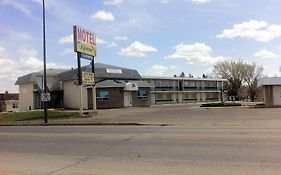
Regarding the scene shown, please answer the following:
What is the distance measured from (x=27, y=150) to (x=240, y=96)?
84.6 meters

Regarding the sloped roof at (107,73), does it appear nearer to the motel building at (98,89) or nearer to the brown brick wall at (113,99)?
the motel building at (98,89)

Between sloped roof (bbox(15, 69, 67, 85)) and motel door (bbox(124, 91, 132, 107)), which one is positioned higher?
sloped roof (bbox(15, 69, 67, 85))

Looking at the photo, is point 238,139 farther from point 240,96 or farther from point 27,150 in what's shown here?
point 240,96

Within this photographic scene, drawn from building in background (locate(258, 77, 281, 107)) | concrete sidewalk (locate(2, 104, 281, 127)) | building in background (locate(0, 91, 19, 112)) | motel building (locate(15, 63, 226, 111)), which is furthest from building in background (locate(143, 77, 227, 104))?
concrete sidewalk (locate(2, 104, 281, 127))

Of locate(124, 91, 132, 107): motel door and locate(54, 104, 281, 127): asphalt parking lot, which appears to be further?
locate(124, 91, 132, 107): motel door

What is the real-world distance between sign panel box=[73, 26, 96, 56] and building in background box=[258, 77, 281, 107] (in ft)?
68.0

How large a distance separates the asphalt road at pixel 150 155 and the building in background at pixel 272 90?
34.3 meters

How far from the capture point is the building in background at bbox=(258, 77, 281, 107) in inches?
1897

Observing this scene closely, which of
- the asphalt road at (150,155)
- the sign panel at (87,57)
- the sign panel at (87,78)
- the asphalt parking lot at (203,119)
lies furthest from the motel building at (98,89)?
the asphalt road at (150,155)

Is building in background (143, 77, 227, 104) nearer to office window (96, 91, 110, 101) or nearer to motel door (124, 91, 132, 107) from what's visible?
motel door (124, 91, 132, 107)

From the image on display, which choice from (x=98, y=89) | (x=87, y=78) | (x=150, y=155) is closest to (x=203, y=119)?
(x=87, y=78)

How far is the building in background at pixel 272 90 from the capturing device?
48.2 meters

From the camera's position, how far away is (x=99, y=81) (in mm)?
56188

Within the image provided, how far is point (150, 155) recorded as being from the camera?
12125mm
